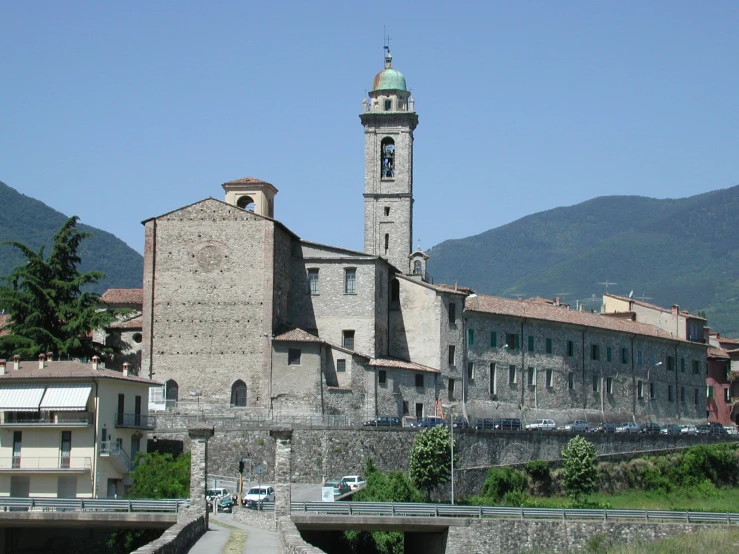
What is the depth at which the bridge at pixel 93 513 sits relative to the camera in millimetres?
41688

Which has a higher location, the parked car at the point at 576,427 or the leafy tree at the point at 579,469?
the parked car at the point at 576,427

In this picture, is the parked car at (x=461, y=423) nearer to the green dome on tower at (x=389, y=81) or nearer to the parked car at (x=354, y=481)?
the parked car at (x=354, y=481)

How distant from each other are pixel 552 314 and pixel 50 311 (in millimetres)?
33110

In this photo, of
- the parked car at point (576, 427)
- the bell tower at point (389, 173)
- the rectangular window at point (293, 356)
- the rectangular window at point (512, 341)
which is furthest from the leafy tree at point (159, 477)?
the bell tower at point (389, 173)

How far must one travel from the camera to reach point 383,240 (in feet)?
287

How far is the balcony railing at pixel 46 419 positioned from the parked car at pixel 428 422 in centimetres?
1694

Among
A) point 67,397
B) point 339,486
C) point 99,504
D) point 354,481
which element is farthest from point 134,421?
point 99,504

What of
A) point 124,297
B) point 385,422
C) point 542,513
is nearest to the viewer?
point 542,513

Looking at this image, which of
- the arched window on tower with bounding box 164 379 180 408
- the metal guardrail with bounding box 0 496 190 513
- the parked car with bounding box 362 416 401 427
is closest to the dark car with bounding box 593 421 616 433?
the parked car with bounding box 362 416 401 427

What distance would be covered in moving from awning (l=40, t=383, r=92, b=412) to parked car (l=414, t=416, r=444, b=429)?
669 inches

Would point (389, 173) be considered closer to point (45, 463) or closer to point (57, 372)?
point (57, 372)

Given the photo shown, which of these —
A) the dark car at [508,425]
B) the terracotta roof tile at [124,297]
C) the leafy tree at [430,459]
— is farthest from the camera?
the terracotta roof tile at [124,297]

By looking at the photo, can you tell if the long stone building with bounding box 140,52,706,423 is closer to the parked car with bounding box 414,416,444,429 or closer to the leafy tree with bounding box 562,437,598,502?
the parked car with bounding box 414,416,444,429

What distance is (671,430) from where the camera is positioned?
7819 cm
